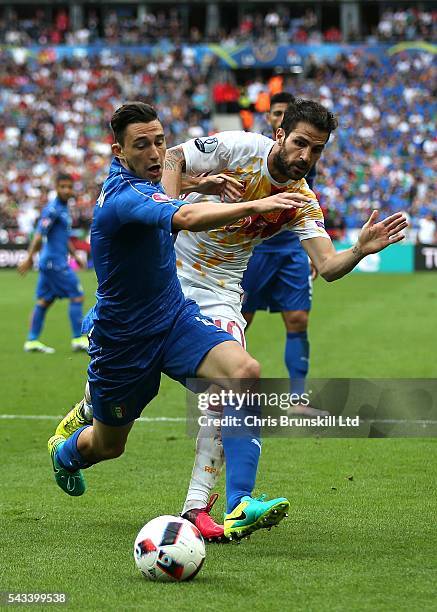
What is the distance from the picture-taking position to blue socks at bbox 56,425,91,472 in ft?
19.7

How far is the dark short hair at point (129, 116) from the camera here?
17.6ft

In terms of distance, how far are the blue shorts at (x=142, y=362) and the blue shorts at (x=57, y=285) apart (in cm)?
954

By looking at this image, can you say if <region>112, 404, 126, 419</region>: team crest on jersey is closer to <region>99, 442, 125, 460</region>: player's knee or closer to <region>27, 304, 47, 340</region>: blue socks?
<region>99, 442, 125, 460</region>: player's knee

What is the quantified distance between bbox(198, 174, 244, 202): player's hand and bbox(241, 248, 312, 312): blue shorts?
3362 mm

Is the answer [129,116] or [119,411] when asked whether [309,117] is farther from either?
[119,411]

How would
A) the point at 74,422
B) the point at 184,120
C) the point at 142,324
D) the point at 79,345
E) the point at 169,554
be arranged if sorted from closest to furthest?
the point at 169,554 → the point at 142,324 → the point at 74,422 → the point at 79,345 → the point at 184,120

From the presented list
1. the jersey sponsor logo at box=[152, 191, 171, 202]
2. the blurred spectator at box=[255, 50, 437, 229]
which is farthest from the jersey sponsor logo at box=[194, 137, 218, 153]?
the blurred spectator at box=[255, 50, 437, 229]

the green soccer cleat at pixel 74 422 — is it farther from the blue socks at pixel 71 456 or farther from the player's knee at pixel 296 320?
the player's knee at pixel 296 320

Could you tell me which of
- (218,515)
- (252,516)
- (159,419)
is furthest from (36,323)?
(252,516)

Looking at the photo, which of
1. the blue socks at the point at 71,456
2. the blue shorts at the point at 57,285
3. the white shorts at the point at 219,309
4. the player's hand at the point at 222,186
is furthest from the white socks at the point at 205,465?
the blue shorts at the point at 57,285

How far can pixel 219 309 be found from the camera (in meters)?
6.23

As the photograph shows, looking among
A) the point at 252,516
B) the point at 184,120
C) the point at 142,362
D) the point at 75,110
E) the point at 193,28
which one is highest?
the point at 193,28

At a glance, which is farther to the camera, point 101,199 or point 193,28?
point 193,28

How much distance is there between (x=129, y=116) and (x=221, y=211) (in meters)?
0.87
